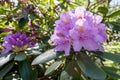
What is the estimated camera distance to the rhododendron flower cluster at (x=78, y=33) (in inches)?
49.6

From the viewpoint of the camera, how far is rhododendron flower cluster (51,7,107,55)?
4.13 feet

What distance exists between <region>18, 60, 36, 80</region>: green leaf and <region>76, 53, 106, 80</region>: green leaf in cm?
31

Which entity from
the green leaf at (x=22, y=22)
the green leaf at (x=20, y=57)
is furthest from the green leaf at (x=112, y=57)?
the green leaf at (x=22, y=22)

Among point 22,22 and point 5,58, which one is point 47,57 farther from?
point 22,22

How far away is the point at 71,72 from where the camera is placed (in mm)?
1282

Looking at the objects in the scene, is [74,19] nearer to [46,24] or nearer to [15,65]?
[15,65]

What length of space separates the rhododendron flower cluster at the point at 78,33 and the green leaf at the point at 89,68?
4 centimetres

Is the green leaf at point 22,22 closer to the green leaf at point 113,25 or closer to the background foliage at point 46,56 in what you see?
the background foliage at point 46,56

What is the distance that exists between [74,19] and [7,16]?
2.86 ft

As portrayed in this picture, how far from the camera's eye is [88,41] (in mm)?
1276

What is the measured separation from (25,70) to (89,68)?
0.41m

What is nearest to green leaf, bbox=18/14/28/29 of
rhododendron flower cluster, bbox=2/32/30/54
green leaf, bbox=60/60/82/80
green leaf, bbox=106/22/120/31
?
rhododendron flower cluster, bbox=2/32/30/54

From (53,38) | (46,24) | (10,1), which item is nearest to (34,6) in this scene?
(46,24)

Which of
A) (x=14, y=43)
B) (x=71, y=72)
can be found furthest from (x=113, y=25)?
(x=14, y=43)
